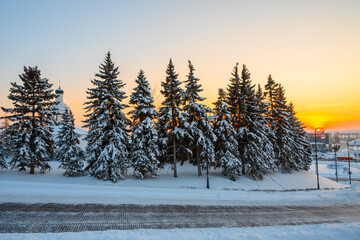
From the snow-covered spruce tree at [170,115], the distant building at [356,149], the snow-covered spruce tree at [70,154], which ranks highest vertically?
the snow-covered spruce tree at [170,115]

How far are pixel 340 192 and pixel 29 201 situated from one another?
23205mm

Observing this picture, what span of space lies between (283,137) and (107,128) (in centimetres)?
2609

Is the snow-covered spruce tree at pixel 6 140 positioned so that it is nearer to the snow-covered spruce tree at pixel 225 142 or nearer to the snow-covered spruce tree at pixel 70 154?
the snow-covered spruce tree at pixel 70 154

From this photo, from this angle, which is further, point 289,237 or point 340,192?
point 340,192

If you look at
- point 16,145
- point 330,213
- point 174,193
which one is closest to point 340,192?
point 330,213

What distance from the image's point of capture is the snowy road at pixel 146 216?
30.1 ft

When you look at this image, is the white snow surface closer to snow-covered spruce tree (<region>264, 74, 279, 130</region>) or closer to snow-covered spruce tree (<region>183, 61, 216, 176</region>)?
snow-covered spruce tree (<region>183, 61, 216, 176</region>)

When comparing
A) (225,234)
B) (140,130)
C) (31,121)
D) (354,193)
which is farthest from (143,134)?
(354,193)

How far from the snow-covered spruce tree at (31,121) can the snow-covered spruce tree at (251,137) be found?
2354 cm

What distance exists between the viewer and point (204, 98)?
2569cm

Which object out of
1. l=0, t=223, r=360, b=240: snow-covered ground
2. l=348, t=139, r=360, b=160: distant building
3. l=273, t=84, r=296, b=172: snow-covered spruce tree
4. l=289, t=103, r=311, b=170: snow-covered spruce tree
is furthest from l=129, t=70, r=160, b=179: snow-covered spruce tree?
l=348, t=139, r=360, b=160: distant building

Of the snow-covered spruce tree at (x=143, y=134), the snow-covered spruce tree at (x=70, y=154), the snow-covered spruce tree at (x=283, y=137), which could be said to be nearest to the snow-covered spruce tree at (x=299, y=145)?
the snow-covered spruce tree at (x=283, y=137)

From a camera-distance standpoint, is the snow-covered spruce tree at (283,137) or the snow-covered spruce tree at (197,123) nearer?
the snow-covered spruce tree at (197,123)

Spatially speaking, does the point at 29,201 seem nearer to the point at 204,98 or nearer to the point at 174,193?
the point at 174,193
